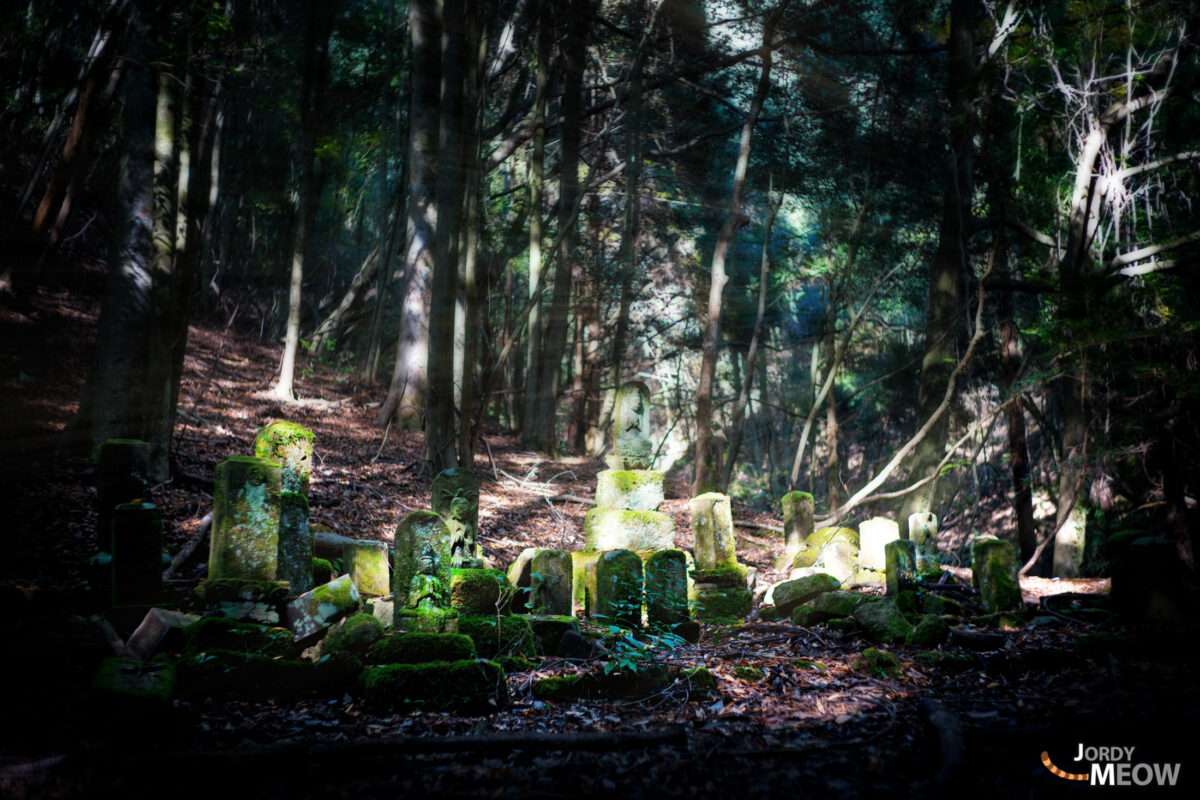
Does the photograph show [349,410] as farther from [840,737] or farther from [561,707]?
[840,737]

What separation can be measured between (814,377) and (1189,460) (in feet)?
38.3

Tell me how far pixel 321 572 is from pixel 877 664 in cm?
464

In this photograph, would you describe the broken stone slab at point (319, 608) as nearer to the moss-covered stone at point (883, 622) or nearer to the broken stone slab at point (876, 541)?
the moss-covered stone at point (883, 622)

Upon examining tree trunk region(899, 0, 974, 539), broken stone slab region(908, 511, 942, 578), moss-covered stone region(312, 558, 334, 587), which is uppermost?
tree trunk region(899, 0, 974, 539)

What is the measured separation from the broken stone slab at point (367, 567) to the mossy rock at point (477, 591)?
4.28ft

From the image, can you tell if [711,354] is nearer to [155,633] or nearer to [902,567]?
[902,567]

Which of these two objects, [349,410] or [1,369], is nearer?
[1,369]

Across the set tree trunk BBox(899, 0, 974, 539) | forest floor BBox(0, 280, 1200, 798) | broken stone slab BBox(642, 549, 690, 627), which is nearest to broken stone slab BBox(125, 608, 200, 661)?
forest floor BBox(0, 280, 1200, 798)

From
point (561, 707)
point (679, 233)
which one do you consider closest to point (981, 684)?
point (561, 707)

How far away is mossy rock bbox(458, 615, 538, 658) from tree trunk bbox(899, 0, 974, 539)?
373 inches

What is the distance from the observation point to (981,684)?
499 cm

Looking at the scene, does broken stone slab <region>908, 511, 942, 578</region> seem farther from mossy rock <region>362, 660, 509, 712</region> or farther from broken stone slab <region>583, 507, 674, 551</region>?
mossy rock <region>362, 660, 509, 712</region>

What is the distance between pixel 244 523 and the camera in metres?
5.45

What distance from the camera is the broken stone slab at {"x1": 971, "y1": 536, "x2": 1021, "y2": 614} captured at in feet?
24.2
